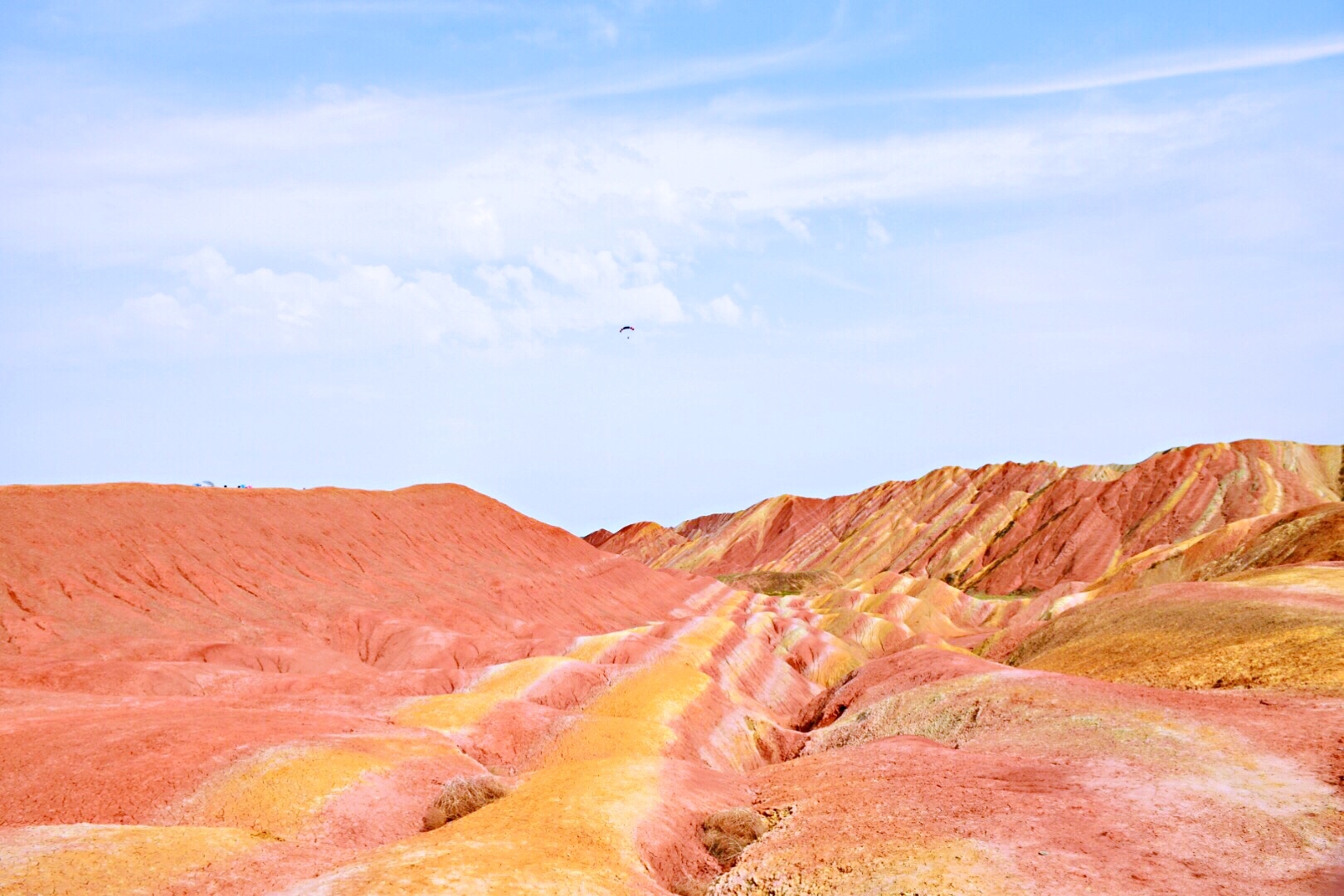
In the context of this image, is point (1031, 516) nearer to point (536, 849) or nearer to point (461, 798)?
point (461, 798)

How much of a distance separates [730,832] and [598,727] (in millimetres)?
12041

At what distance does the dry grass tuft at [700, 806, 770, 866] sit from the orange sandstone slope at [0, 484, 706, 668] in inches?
1254

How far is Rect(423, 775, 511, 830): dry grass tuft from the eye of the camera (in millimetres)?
24484

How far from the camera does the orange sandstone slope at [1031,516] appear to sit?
123 metres

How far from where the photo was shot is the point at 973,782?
80.8 ft

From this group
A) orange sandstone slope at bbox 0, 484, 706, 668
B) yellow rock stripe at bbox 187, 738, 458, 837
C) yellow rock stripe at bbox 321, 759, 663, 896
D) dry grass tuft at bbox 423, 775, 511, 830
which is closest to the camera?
yellow rock stripe at bbox 321, 759, 663, 896

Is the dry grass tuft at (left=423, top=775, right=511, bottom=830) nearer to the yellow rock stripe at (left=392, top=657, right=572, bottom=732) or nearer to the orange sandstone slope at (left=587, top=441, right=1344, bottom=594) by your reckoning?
the yellow rock stripe at (left=392, top=657, right=572, bottom=732)

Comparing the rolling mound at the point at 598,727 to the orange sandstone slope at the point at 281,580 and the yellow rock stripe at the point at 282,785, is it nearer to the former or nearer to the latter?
the yellow rock stripe at the point at 282,785

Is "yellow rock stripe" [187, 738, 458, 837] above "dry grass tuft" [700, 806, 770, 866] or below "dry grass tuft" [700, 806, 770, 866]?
above

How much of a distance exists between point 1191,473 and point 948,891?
427 feet

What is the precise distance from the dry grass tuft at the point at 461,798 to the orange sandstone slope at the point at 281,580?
29306mm

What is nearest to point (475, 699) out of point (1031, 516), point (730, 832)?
point (730, 832)

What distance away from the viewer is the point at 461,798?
80.8ft

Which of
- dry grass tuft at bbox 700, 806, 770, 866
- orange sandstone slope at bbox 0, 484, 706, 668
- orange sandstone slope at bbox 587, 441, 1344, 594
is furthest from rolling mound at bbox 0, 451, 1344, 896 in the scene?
orange sandstone slope at bbox 587, 441, 1344, 594
